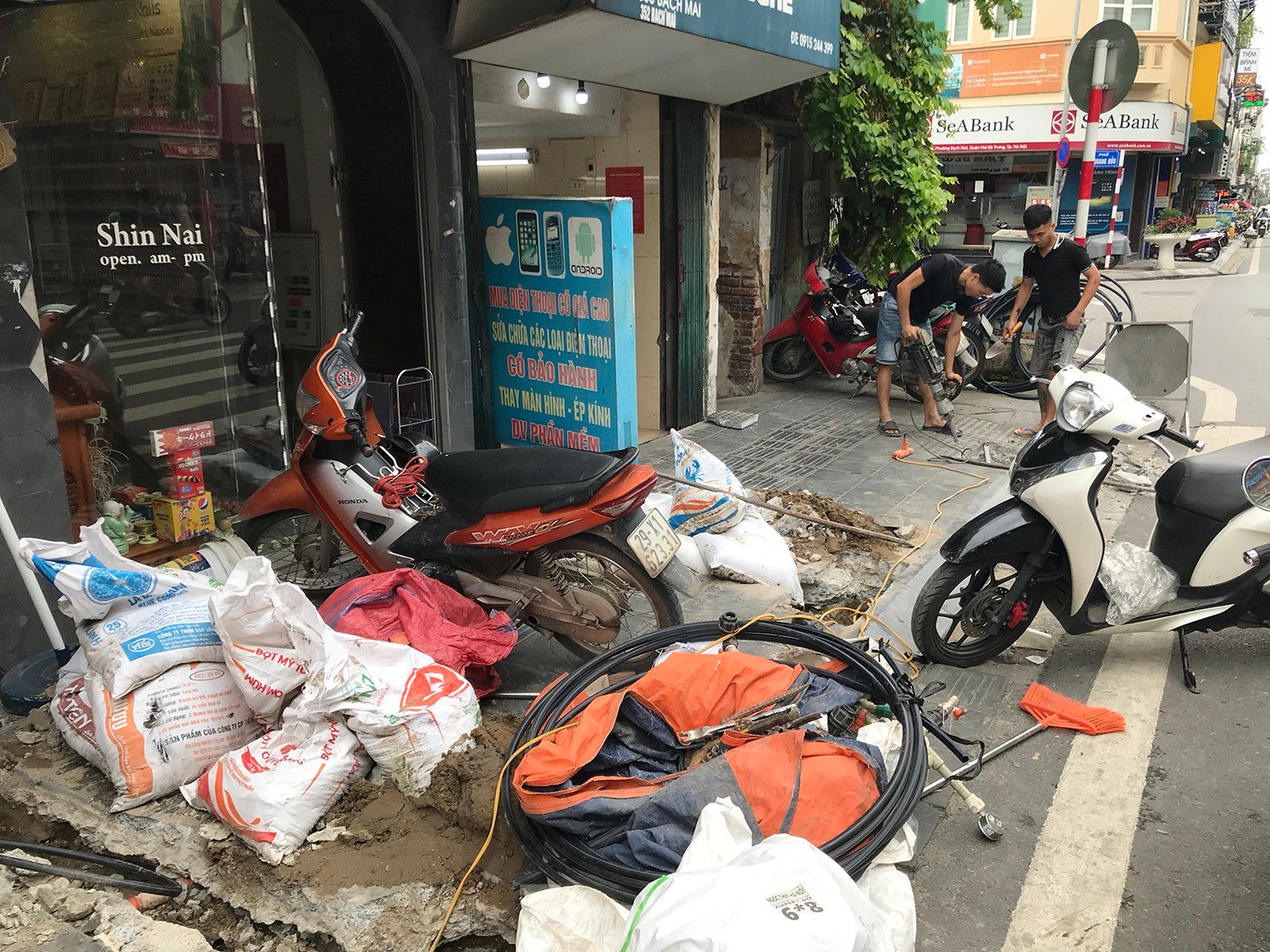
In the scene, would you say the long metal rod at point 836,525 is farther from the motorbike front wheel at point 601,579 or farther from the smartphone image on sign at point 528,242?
the smartphone image on sign at point 528,242

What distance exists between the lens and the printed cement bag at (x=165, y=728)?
3.20m

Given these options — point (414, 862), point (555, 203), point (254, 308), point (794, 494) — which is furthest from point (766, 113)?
point (414, 862)

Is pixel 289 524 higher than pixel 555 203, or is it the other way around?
pixel 555 203

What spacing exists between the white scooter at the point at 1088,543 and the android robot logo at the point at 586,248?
9.19ft

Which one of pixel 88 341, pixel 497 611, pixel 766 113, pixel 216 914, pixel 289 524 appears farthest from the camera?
pixel 766 113

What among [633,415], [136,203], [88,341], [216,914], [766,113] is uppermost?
[766,113]

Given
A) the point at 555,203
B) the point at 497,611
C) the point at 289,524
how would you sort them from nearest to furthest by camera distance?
the point at 497,611, the point at 289,524, the point at 555,203

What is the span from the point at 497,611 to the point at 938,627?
2.13m

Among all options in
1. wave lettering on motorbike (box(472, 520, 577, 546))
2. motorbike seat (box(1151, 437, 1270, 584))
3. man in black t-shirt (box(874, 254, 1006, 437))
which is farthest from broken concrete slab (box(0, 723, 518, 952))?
man in black t-shirt (box(874, 254, 1006, 437))

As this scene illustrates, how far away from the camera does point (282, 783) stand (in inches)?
120

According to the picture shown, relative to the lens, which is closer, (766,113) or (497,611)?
(497,611)

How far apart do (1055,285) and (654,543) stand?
16.8 ft

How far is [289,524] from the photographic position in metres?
4.87

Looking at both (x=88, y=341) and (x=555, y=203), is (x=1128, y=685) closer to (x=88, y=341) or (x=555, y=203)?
(x=555, y=203)
